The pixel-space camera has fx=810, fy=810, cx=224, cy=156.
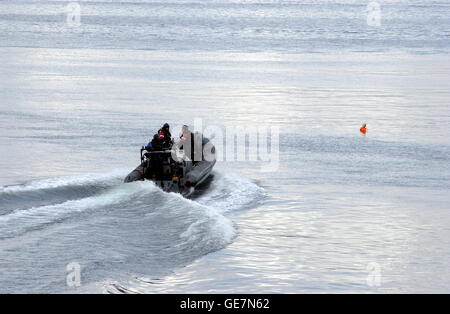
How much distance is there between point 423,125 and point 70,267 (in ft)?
76.4

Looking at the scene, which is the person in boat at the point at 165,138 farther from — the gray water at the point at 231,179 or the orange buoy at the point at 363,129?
the orange buoy at the point at 363,129

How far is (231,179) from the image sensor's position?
25359 mm

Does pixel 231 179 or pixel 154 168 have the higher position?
pixel 154 168

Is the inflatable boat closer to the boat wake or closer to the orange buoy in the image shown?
the boat wake

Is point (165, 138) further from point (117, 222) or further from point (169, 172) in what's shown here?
point (117, 222)

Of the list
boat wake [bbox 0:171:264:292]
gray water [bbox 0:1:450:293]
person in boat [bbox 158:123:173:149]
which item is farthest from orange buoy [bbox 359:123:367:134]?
person in boat [bbox 158:123:173:149]

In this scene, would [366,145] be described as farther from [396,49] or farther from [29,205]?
[396,49]

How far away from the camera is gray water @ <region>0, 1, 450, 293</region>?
52.7 ft

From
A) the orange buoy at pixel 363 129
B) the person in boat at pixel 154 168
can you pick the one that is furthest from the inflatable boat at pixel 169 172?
the orange buoy at pixel 363 129

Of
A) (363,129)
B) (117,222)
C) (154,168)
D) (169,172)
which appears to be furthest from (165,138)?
(363,129)

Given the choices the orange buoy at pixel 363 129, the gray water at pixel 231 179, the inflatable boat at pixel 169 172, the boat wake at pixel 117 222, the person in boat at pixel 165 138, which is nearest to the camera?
the gray water at pixel 231 179

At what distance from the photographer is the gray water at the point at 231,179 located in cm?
1608
